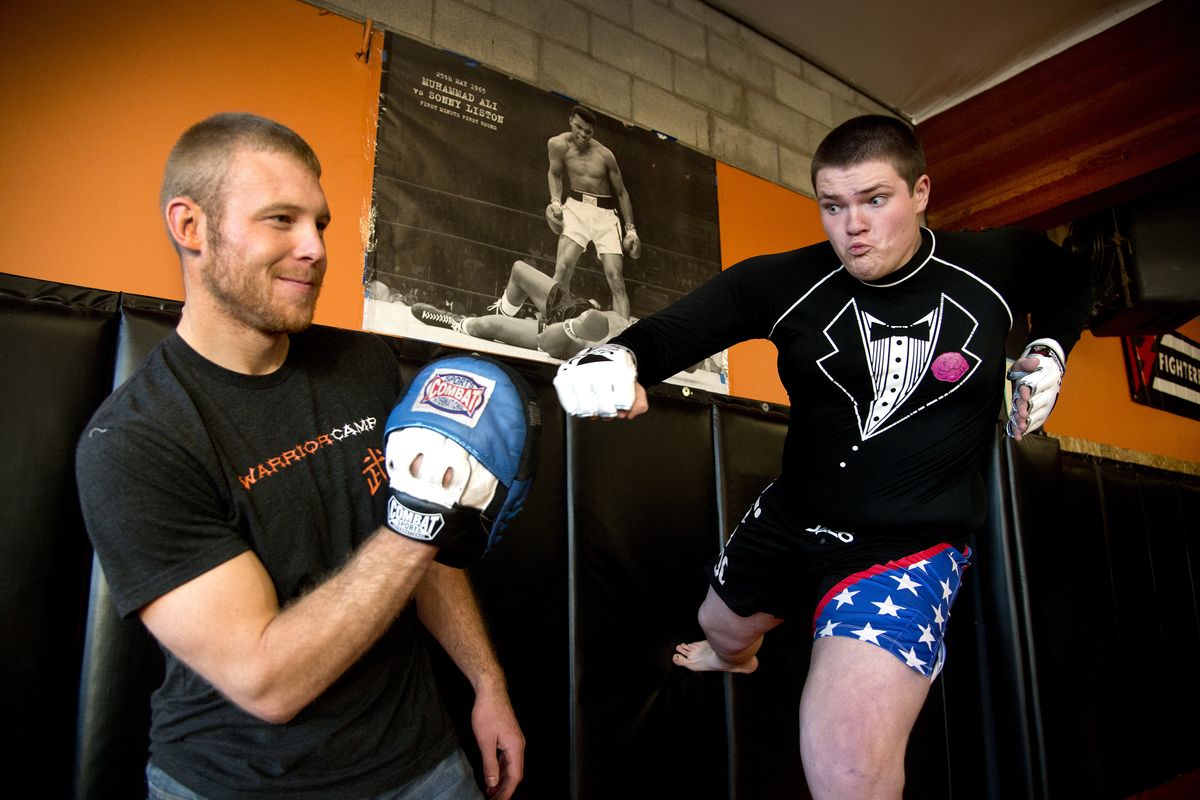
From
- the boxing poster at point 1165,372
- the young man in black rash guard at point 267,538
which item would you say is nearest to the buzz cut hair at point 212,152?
the young man in black rash guard at point 267,538

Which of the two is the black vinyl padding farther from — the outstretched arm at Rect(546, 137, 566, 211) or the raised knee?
the outstretched arm at Rect(546, 137, 566, 211)

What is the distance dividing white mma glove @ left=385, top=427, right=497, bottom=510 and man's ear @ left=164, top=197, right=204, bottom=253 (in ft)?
1.47

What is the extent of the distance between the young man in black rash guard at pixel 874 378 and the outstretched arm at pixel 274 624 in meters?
0.53

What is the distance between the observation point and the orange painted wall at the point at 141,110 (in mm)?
1633

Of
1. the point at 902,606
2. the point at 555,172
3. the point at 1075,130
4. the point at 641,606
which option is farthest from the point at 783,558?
the point at 1075,130

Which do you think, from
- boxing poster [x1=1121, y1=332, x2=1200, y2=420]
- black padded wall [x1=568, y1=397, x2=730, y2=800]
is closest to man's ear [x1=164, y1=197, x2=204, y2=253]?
black padded wall [x1=568, y1=397, x2=730, y2=800]

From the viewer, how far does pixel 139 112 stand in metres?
1.78

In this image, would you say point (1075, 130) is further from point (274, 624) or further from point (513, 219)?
point (274, 624)

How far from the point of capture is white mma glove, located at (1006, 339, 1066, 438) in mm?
1516

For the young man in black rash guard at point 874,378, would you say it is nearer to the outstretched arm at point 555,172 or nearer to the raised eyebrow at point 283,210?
the raised eyebrow at point 283,210

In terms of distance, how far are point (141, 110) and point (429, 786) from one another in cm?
169

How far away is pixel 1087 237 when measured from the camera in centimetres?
369

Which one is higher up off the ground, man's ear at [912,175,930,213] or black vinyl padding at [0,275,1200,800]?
man's ear at [912,175,930,213]

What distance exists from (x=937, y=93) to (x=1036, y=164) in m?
0.65
